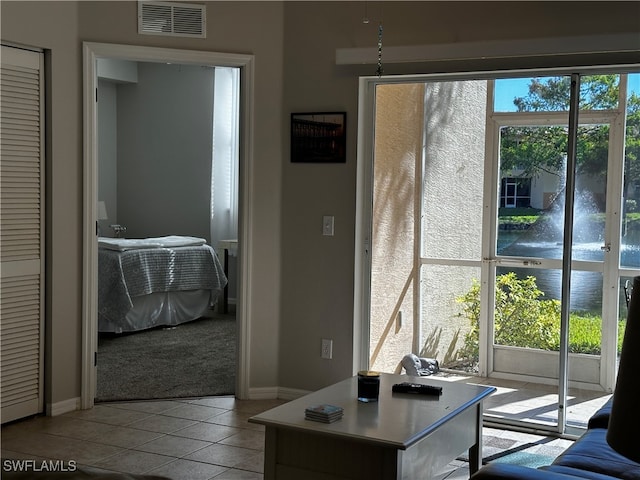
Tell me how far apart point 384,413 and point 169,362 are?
3.41 meters

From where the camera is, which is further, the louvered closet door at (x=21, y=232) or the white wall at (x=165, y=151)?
the white wall at (x=165, y=151)

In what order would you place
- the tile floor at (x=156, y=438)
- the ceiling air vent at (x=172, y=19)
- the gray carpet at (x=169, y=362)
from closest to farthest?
the tile floor at (x=156, y=438)
the ceiling air vent at (x=172, y=19)
the gray carpet at (x=169, y=362)

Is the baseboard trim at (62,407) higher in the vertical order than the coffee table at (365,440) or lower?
lower

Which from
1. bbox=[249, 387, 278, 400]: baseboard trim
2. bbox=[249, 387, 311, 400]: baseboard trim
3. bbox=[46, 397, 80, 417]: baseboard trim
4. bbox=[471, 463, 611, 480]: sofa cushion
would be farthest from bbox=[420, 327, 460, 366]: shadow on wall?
bbox=[471, 463, 611, 480]: sofa cushion

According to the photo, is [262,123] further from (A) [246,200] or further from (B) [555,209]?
(B) [555,209]

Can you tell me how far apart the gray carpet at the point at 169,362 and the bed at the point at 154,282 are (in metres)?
0.15

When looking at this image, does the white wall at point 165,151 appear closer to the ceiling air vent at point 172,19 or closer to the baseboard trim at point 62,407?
the ceiling air vent at point 172,19

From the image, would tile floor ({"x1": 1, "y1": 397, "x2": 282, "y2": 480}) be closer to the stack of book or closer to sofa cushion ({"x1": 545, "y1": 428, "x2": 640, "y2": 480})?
the stack of book

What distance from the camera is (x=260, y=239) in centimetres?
491

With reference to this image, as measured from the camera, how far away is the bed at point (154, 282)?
6.68m

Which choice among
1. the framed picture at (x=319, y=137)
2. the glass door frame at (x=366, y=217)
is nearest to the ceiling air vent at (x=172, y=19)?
the framed picture at (x=319, y=137)

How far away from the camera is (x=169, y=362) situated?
233 inches

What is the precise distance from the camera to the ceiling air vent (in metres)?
4.61

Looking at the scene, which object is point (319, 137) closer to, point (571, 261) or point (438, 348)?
point (438, 348)
